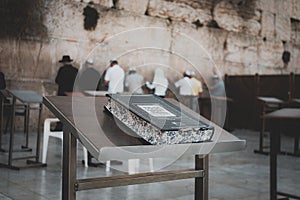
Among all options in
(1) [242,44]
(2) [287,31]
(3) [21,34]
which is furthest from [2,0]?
(2) [287,31]

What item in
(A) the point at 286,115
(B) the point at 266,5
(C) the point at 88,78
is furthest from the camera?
(B) the point at 266,5

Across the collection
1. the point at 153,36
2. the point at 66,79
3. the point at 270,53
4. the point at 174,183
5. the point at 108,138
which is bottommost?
the point at 174,183

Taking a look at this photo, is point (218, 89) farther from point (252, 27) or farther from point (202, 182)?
point (202, 182)

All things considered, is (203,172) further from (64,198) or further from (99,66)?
(99,66)

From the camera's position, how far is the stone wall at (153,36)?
975cm

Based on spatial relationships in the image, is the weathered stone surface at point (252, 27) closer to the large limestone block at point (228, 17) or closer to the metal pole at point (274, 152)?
the large limestone block at point (228, 17)

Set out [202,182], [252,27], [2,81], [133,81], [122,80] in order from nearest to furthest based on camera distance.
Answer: [202,182], [2,81], [122,80], [133,81], [252,27]

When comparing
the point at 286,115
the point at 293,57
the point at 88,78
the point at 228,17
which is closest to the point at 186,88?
the point at 88,78

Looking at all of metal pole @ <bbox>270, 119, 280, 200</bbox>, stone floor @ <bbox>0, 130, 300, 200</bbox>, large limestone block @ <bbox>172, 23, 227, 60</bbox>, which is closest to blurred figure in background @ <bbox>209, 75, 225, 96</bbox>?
large limestone block @ <bbox>172, 23, 227, 60</bbox>

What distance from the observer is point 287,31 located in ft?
49.6

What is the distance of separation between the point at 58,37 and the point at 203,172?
333 inches

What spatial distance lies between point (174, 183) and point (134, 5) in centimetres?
799

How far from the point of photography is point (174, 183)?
4.35 meters

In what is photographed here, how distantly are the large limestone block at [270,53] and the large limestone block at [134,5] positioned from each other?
16.0 feet
